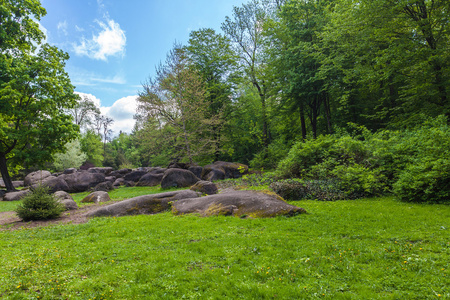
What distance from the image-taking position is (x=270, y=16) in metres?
28.8

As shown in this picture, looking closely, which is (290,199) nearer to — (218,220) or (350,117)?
(218,220)

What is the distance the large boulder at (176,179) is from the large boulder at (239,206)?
8151 mm

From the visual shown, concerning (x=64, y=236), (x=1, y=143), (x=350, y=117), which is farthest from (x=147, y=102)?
(x=350, y=117)

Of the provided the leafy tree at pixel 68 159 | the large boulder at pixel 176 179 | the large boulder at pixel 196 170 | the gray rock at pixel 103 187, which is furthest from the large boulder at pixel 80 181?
the leafy tree at pixel 68 159

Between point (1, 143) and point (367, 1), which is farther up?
point (367, 1)

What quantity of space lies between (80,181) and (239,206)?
67.6 ft

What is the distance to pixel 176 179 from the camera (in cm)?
1931

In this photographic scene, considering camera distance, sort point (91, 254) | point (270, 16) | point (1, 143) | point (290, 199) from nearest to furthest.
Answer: point (91, 254)
point (290, 199)
point (1, 143)
point (270, 16)

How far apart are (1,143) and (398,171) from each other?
96.4 ft

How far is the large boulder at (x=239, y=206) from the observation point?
8.57 metres

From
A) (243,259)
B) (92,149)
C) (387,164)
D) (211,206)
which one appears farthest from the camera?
(92,149)

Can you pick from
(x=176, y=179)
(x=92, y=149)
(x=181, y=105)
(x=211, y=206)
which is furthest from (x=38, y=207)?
(x=92, y=149)

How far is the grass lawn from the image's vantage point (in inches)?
150

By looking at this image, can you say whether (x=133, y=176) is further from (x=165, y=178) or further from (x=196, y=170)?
(x=165, y=178)
